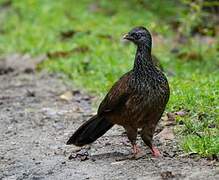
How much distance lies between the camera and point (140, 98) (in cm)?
632

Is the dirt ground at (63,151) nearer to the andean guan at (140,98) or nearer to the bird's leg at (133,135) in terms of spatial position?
the bird's leg at (133,135)

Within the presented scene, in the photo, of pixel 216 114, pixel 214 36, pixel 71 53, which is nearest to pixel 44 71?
pixel 71 53

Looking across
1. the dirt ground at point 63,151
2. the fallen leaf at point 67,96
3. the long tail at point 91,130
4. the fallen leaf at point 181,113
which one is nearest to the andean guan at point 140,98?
the long tail at point 91,130

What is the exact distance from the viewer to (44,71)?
40.0ft

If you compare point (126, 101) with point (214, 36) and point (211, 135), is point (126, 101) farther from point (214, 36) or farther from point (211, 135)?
point (214, 36)

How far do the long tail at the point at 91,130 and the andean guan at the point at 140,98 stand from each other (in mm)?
130

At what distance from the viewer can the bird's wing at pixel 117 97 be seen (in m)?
6.43

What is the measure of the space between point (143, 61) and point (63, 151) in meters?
1.36

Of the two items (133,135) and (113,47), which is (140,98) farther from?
(113,47)

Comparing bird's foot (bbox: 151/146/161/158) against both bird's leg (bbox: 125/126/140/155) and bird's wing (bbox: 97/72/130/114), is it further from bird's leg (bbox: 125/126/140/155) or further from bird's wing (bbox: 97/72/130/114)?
bird's wing (bbox: 97/72/130/114)

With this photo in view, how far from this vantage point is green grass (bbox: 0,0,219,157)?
23.9 feet

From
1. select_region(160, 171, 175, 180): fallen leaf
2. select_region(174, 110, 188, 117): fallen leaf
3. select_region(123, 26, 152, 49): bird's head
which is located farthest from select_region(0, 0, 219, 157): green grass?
select_region(123, 26, 152, 49): bird's head

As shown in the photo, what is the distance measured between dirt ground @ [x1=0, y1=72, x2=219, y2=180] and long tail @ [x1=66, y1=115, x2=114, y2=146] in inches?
5.7

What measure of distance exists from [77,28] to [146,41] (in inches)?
321
